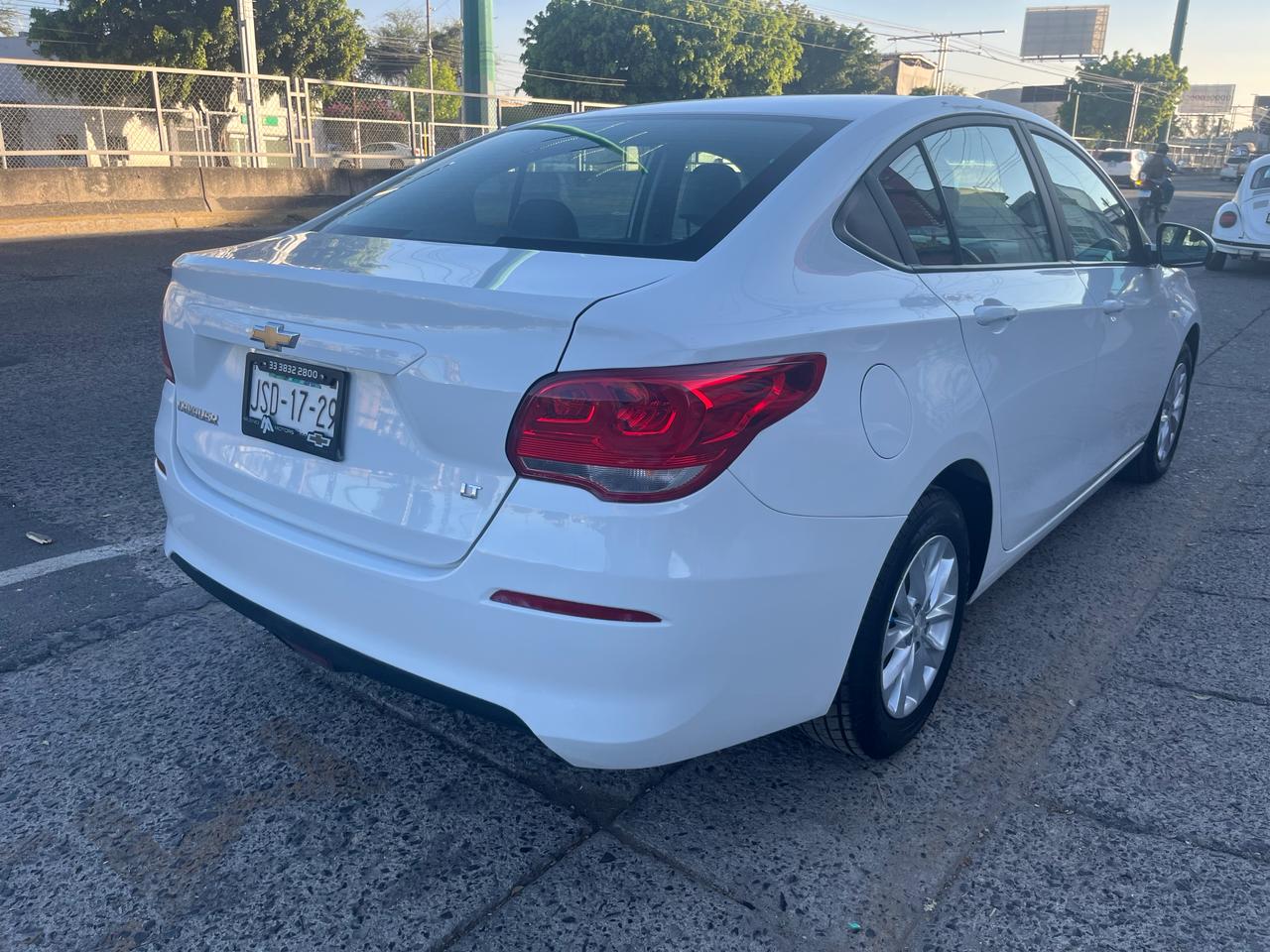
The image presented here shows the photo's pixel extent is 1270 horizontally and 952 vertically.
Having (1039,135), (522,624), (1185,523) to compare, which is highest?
(1039,135)

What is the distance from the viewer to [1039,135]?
357cm

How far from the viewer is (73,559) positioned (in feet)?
12.2

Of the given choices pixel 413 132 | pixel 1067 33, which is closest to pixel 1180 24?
pixel 413 132

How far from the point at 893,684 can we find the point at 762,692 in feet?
1.99

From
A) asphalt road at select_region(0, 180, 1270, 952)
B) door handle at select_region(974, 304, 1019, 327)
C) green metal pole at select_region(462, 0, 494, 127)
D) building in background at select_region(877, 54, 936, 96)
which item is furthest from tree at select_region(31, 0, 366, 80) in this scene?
building in background at select_region(877, 54, 936, 96)

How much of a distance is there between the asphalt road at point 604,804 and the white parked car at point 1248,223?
40.1ft

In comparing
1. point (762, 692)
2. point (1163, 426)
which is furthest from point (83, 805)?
point (1163, 426)

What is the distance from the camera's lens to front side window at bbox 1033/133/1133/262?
3566 mm

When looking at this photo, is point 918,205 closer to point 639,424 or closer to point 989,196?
point 989,196

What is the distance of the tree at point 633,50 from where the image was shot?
46.8 m

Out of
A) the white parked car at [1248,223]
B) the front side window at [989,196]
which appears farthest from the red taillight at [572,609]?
the white parked car at [1248,223]

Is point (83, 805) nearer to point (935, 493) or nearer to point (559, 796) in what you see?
point (559, 796)

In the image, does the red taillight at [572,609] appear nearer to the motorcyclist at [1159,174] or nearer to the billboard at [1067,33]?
the motorcyclist at [1159,174]

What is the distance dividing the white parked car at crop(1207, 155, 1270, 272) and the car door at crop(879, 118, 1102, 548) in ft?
40.0
